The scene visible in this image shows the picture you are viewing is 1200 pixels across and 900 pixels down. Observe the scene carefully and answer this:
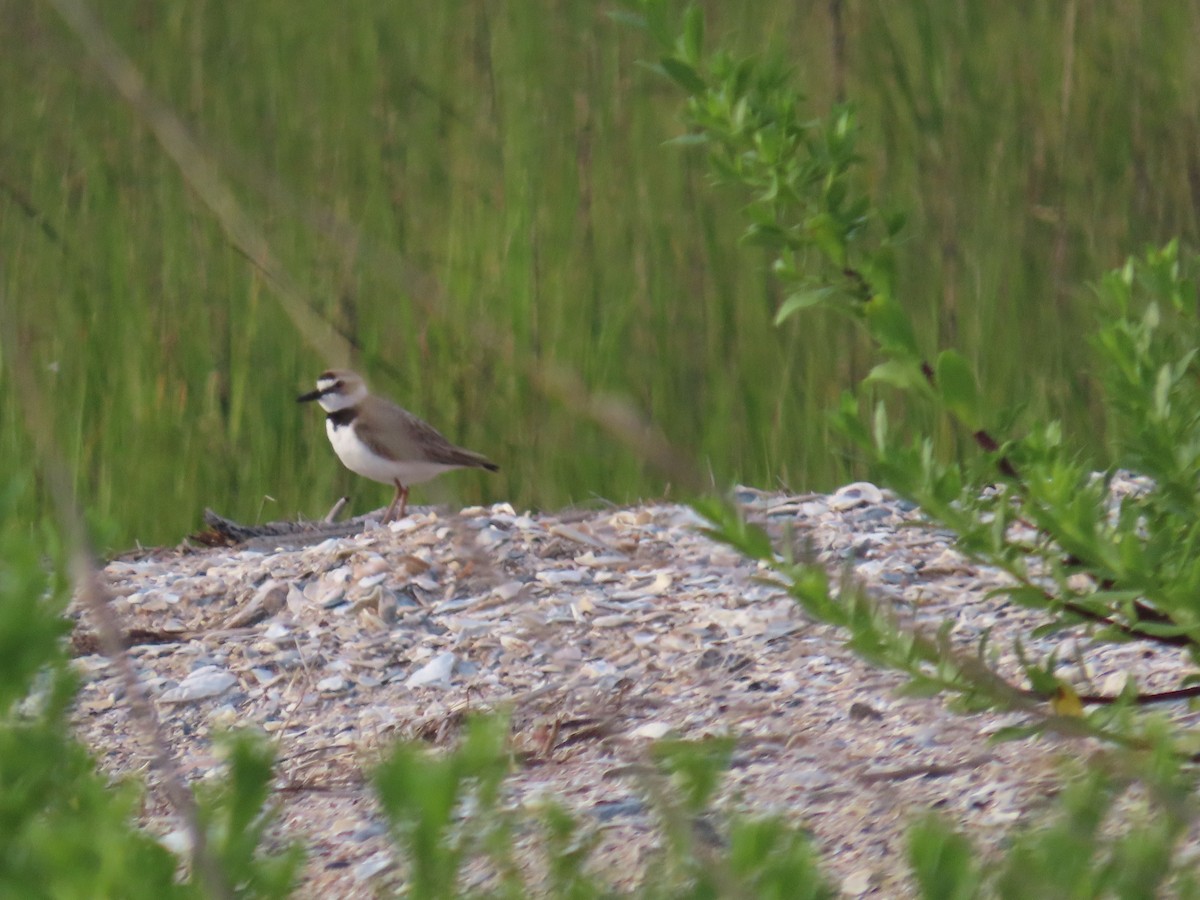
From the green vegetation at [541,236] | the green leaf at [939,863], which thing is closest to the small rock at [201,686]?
the green vegetation at [541,236]

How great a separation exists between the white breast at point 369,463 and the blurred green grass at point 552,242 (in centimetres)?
16

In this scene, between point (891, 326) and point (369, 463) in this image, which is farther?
point (369, 463)

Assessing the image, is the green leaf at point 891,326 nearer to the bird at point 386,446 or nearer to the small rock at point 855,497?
the small rock at point 855,497

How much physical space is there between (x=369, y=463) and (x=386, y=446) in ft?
0.53

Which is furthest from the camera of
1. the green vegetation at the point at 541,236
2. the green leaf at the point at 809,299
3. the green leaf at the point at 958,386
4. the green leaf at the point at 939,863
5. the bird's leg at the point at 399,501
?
the bird's leg at the point at 399,501

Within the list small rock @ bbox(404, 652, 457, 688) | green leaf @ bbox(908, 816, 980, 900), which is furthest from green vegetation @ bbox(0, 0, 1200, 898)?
green leaf @ bbox(908, 816, 980, 900)

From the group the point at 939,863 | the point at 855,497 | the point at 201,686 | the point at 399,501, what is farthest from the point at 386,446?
the point at 939,863

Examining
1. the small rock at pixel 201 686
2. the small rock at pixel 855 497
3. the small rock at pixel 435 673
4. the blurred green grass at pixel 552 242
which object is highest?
the blurred green grass at pixel 552 242

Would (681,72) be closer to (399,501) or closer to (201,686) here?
(201,686)

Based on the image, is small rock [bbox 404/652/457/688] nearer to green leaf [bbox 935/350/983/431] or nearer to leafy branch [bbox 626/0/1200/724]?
leafy branch [bbox 626/0/1200/724]

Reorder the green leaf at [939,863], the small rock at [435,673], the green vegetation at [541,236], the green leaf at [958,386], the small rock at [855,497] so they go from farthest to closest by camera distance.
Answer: the green vegetation at [541,236] → the small rock at [855,497] → the small rock at [435,673] → the green leaf at [958,386] → the green leaf at [939,863]

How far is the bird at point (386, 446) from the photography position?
16.3 feet

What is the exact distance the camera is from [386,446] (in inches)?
197

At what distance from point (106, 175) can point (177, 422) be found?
1053 millimetres
